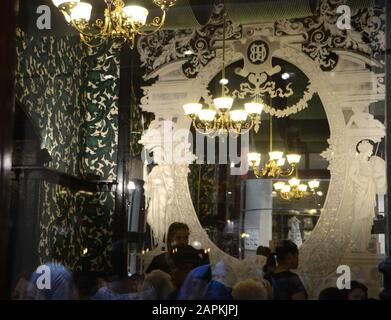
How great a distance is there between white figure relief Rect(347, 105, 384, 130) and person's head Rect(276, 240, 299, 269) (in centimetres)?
89

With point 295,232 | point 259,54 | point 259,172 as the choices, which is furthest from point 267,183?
point 259,54

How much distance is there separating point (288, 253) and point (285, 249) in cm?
9

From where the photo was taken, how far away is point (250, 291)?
2291 mm

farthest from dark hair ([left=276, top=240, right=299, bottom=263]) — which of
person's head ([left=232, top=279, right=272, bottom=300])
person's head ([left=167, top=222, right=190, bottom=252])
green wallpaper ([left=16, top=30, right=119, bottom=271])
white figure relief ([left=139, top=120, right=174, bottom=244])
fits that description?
person's head ([left=232, top=279, right=272, bottom=300])

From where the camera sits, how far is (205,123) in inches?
170

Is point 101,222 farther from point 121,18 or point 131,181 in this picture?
point 121,18

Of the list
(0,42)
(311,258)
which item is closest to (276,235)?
(311,258)

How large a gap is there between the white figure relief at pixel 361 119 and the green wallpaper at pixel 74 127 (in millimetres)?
1756

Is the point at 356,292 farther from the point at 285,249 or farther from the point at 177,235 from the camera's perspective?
the point at 177,235

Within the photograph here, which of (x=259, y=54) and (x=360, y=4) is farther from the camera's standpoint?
(x=259, y=54)

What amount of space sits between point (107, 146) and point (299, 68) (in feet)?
5.26

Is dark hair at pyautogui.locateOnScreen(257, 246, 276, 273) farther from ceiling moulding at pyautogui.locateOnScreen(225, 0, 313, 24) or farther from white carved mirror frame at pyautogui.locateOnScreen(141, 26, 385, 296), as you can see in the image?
ceiling moulding at pyautogui.locateOnScreen(225, 0, 313, 24)
